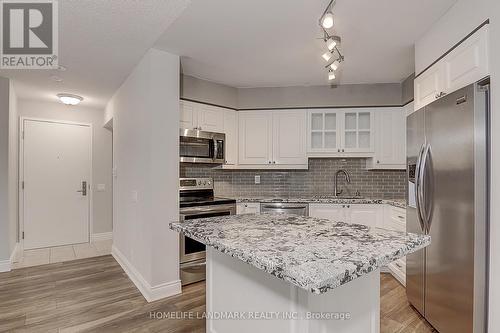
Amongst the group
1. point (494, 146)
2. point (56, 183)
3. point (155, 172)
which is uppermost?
point (494, 146)

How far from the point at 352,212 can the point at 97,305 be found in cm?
294

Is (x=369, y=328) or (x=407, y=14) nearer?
(x=369, y=328)

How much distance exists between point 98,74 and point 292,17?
2.43 m

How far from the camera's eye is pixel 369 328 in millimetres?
1396

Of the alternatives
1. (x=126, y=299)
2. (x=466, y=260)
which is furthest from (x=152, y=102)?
(x=466, y=260)

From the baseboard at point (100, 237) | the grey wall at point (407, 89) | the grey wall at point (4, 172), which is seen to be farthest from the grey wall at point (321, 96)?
the baseboard at point (100, 237)

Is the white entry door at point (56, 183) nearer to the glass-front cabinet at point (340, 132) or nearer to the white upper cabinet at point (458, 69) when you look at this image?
the glass-front cabinet at point (340, 132)

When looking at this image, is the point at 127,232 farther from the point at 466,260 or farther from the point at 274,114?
the point at 466,260

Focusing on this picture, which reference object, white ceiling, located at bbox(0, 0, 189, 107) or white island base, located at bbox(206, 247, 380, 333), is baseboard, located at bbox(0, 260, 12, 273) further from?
white island base, located at bbox(206, 247, 380, 333)

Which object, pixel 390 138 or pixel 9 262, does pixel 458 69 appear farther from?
pixel 9 262

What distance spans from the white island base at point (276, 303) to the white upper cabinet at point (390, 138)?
8.82 feet

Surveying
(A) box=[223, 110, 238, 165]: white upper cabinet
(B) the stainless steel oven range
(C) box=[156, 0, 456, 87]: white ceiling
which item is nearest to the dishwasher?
(B) the stainless steel oven range

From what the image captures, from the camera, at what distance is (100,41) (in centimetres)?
252

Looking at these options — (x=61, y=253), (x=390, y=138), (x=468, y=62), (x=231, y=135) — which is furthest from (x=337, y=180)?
(x=61, y=253)
